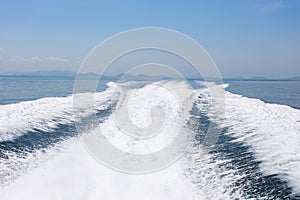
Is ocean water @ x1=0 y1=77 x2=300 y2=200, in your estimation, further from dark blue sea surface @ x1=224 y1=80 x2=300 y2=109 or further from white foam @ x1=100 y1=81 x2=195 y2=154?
dark blue sea surface @ x1=224 y1=80 x2=300 y2=109

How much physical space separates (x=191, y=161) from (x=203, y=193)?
307 cm

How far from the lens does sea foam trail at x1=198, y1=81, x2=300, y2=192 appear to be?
952 centimetres

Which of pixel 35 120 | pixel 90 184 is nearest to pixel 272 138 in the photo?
pixel 90 184

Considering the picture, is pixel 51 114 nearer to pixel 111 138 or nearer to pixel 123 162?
pixel 111 138

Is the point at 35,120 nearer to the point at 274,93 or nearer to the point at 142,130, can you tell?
the point at 142,130

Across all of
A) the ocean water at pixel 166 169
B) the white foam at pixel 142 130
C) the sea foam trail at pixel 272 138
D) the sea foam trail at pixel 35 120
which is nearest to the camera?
the ocean water at pixel 166 169

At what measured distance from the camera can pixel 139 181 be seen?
32.4ft

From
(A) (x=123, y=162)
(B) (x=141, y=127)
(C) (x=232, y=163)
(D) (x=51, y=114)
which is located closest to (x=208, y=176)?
(C) (x=232, y=163)

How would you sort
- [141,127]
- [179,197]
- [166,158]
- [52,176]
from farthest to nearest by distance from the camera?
[141,127] < [166,158] < [52,176] < [179,197]

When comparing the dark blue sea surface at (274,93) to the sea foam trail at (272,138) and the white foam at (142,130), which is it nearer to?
the sea foam trail at (272,138)

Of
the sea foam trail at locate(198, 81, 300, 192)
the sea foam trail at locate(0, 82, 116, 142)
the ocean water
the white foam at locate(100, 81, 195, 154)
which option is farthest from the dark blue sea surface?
the sea foam trail at locate(0, 82, 116, 142)

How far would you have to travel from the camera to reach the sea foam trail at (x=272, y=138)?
31.2 feet

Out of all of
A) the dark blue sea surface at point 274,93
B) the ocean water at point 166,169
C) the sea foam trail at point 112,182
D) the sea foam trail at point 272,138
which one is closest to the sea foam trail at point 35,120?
the ocean water at point 166,169

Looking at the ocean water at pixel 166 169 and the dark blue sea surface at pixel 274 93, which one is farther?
the dark blue sea surface at pixel 274 93
